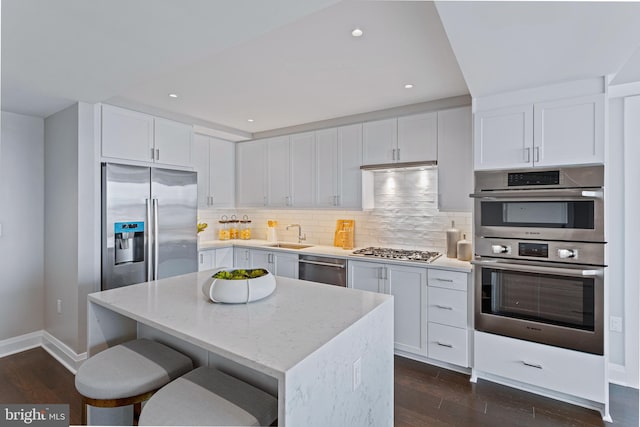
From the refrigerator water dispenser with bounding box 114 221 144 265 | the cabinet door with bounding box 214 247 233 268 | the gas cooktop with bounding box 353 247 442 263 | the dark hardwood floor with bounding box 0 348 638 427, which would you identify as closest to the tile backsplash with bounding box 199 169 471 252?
the gas cooktop with bounding box 353 247 442 263

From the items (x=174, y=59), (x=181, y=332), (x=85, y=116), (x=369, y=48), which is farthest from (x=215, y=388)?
(x=85, y=116)

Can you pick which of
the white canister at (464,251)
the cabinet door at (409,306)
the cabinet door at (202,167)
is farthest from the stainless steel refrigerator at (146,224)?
the white canister at (464,251)

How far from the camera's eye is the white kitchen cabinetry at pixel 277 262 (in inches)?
152

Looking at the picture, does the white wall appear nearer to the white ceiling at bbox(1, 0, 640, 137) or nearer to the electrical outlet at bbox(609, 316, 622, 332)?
the white ceiling at bbox(1, 0, 640, 137)

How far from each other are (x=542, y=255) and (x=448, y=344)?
1075 millimetres

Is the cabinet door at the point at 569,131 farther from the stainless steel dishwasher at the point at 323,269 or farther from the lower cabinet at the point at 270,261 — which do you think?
the lower cabinet at the point at 270,261

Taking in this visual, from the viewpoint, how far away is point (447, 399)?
8.13ft

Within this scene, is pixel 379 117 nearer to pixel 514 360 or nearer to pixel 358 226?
pixel 358 226

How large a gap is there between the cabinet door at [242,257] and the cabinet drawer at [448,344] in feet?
7.75

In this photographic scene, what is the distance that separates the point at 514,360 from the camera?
8.29 ft

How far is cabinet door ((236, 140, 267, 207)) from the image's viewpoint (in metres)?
4.55

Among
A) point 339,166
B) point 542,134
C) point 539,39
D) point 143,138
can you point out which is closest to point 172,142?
point 143,138

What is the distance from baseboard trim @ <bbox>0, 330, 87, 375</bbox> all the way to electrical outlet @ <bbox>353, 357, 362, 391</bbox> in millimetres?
2708

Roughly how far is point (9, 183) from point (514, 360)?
469 centimetres
